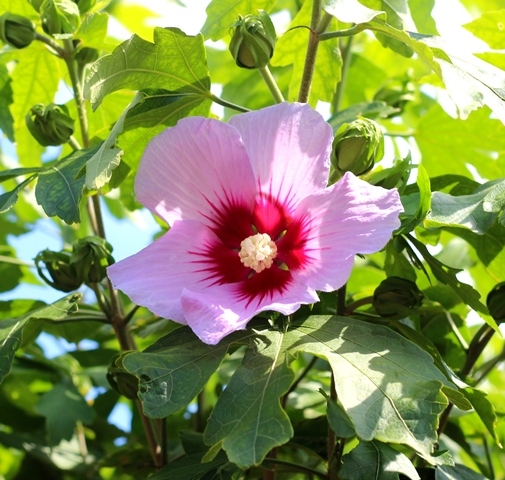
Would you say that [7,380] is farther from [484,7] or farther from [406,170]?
[484,7]

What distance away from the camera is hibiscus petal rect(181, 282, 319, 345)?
0.78 meters

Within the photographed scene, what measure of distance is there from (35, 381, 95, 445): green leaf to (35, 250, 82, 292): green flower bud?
0.39 m

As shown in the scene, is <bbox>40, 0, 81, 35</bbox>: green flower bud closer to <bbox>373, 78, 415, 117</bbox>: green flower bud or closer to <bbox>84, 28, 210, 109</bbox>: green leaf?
<bbox>84, 28, 210, 109</bbox>: green leaf

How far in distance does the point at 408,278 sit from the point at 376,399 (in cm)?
31

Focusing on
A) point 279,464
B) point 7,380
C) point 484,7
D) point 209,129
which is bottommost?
point 7,380

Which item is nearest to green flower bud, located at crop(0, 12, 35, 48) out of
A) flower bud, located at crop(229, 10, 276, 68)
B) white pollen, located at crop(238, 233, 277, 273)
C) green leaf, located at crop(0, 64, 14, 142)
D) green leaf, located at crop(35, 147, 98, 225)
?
green leaf, located at crop(0, 64, 14, 142)

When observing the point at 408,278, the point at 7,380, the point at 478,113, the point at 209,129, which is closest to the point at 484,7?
the point at 478,113

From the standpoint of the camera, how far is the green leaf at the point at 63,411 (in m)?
1.38

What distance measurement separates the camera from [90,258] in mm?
1055

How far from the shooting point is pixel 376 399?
735 millimetres

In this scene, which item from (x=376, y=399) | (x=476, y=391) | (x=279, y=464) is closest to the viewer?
(x=376, y=399)

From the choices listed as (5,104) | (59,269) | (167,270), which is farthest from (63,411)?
(167,270)

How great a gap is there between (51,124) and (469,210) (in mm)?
561

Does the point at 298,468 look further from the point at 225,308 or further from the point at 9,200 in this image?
the point at 9,200
